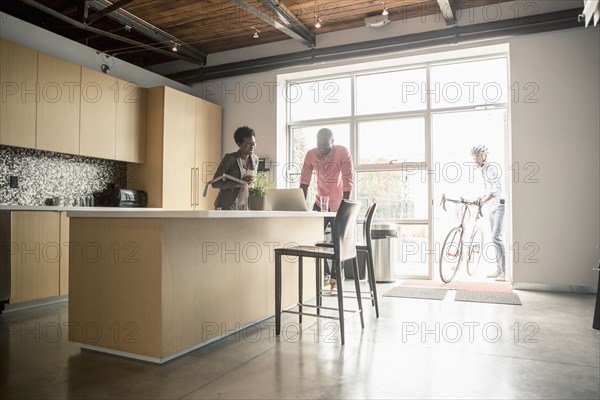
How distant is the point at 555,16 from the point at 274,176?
13.4ft

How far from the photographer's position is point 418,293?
483 centimetres

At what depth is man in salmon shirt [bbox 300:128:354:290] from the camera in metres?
5.09

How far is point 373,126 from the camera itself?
20.9 feet

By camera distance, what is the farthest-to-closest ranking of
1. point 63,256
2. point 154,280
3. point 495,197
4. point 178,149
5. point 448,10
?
point 178,149, point 495,197, point 448,10, point 63,256, point 154,280

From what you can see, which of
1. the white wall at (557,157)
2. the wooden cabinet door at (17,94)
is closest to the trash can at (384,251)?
the white wall at (557,157)

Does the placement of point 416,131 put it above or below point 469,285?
above

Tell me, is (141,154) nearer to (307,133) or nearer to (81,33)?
(81,33)

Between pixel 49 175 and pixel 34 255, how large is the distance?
1247 mm

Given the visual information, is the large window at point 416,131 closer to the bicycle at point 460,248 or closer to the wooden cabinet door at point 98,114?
the bicycle at point 460,248

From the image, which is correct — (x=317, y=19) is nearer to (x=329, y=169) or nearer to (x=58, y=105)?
(x=329, y=169)

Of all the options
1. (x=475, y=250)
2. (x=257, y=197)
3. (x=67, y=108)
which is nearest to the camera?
→ (x=257, y=197)

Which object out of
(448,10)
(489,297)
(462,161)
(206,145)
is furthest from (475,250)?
(206,145)

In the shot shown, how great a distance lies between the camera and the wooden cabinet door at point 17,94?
13.7 ft

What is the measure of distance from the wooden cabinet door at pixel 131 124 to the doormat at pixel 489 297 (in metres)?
4.32
